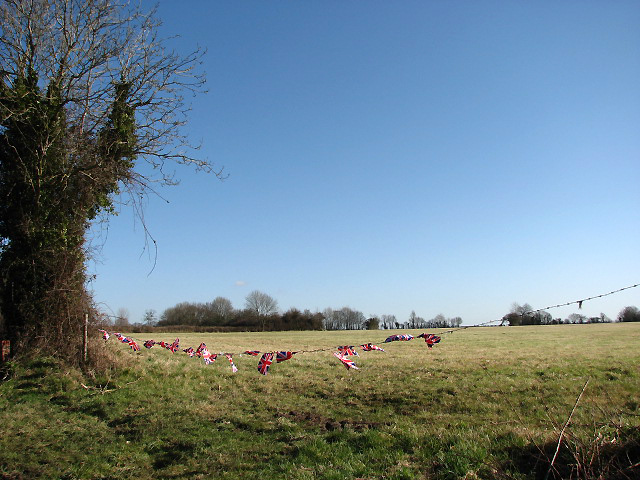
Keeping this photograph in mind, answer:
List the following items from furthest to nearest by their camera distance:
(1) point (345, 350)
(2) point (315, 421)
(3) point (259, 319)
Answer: (3) point (259, 319)
(1) point (345, 350)
(2) point (315, 421)

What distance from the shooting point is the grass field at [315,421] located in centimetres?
555

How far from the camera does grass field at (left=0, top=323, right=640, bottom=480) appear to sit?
18.2ft

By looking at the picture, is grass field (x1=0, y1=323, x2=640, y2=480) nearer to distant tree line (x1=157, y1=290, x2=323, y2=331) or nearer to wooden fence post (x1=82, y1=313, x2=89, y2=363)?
wooden fence post (x1=82, y1=313, x2=89, y2=363)

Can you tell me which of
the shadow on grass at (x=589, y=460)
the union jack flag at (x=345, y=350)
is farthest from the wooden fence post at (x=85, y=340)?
the shadow on grass at (x=589, y=460)

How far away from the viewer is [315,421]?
9.32 meters

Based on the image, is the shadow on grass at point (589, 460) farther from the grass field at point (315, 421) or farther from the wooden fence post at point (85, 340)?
the wooden fence post at point (85, 340)

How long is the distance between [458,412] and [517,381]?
5160 mm

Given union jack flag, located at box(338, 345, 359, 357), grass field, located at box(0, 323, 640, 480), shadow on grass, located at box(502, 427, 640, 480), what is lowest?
→ grass field, located at box(0, 323, 640, 480)

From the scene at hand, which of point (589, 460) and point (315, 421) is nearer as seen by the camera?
point (589, 460)

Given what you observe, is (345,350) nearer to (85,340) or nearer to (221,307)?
(85,340)

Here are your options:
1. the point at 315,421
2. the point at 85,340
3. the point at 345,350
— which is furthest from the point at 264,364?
the point at 85,340

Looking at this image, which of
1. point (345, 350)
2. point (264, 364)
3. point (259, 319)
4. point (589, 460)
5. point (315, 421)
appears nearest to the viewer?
point (589, 460)

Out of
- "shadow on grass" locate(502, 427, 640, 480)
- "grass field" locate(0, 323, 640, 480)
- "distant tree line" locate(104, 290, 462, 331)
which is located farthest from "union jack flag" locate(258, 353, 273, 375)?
"distant tree line" locate(104, 290, 462, 331)

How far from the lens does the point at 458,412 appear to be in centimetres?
1052
